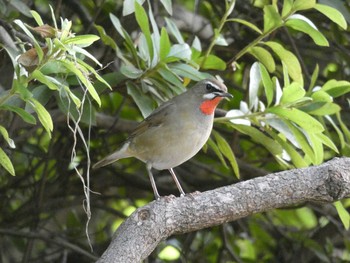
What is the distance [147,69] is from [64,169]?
6.00 feet

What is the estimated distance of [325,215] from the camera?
6.73m

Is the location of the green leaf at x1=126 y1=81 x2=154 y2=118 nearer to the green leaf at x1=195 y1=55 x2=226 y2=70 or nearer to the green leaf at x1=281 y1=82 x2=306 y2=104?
the green leaf at x1=195 y1=55 x2=226 y2=70

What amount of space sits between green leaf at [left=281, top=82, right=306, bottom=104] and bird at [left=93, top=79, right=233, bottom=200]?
515 millimetres

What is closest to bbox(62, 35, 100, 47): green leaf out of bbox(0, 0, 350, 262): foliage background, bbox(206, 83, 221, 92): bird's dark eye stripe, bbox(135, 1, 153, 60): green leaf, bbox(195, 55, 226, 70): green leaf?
bbox(0, 0, 350, 262): foliage background

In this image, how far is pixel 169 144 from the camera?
5160mm

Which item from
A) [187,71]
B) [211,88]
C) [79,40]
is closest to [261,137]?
[211,88]

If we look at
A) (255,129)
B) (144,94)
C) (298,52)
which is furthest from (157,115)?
(298,52)

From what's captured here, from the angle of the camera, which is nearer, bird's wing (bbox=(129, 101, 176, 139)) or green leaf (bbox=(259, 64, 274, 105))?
green leaf (bbox=(259, 64, 274, 105))

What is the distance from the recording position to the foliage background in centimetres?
491

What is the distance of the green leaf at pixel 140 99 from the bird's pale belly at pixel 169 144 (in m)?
0.25

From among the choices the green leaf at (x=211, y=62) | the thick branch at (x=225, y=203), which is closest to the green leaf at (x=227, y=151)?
the green leaf at (x=211, y=62)

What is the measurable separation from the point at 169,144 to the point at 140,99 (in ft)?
1.15

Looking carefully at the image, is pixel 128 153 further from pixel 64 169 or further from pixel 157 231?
pixel 157 231

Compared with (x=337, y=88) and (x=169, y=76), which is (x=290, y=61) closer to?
(x=337, y=88)
